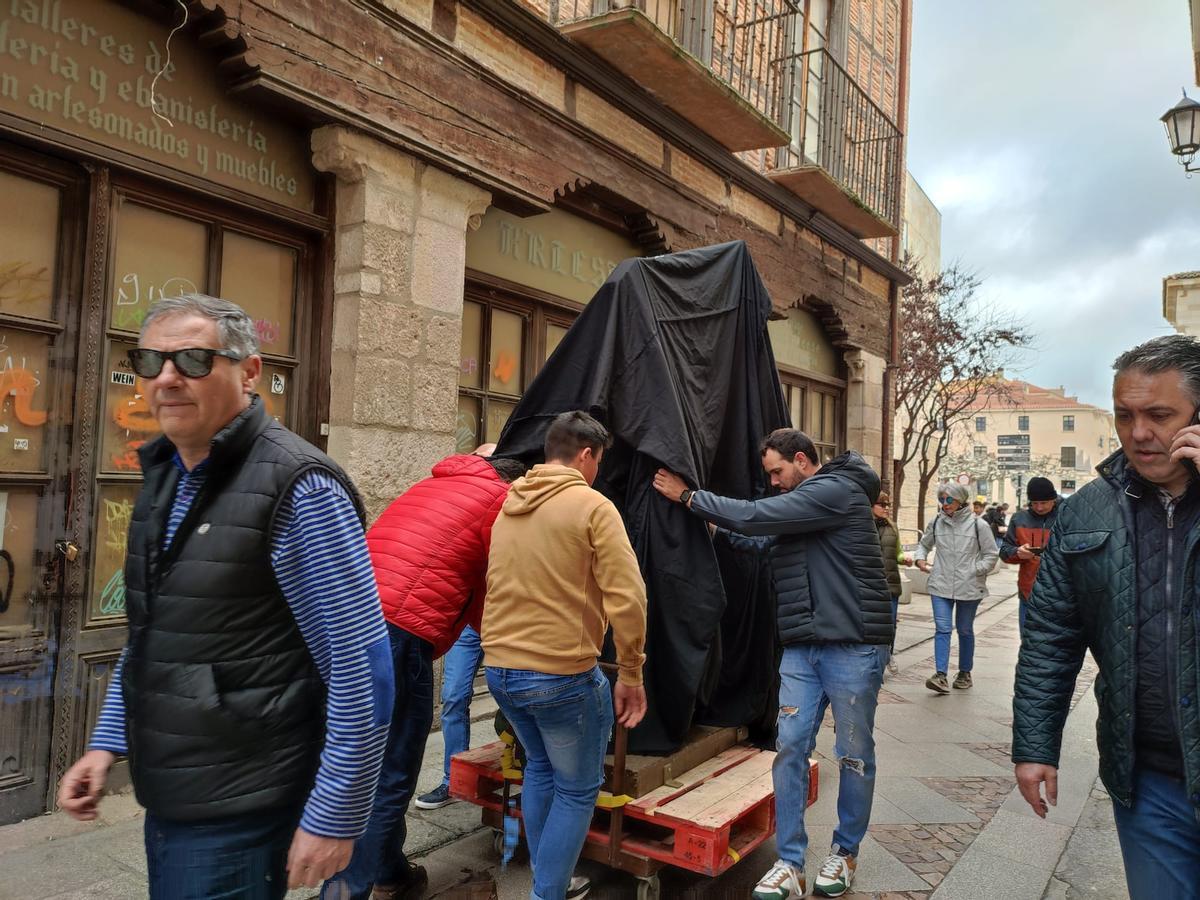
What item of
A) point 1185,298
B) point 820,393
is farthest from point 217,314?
point 1185,298

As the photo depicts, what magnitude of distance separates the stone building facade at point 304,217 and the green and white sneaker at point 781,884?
2.99 metres

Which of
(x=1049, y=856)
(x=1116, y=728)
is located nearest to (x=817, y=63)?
(x=1049, y=856)

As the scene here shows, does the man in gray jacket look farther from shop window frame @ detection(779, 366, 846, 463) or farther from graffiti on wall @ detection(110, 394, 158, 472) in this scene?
shop window frame @ detection(779, 366, 846, 463)

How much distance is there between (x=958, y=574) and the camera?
7.39m

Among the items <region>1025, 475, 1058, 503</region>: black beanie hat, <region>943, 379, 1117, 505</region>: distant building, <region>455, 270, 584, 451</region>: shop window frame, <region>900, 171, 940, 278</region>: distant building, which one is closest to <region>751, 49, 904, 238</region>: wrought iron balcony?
<region>455, 270, 584, 451</region>: shop window frame

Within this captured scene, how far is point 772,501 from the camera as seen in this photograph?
352cm

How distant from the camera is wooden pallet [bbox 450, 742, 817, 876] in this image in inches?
120

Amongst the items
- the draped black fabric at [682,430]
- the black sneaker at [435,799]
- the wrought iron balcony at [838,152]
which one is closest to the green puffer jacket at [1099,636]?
the draped black fabric at [682,430]

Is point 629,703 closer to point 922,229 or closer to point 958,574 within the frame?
point 958,574

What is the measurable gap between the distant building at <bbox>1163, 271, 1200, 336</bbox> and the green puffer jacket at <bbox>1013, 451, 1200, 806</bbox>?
23.6 metres

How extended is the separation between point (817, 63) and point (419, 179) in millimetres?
7681

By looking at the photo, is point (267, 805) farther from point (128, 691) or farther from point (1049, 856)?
point (1049, 856)

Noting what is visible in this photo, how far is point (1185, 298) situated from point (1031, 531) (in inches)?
756

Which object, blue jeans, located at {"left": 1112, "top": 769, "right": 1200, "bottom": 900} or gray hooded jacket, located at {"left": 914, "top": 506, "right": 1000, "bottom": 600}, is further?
gray hooded jacket, located at {"left": 914, "top": 506, "right": 1000, "bottom": 600}
